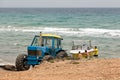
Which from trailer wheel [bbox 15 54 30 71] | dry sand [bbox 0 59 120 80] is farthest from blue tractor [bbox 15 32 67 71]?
dry sand [bbox 0 59 120 80]

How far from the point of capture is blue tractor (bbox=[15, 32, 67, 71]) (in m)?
18.1

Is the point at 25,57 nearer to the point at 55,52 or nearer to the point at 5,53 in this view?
the point at 55,52

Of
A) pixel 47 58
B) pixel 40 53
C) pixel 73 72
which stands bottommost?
pixel 73 72

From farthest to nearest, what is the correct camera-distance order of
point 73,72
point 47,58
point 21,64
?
point 21,64
point 47,58
point 73,72

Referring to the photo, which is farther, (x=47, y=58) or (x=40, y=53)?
(x=40, y=53)

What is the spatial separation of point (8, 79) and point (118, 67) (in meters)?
4.34

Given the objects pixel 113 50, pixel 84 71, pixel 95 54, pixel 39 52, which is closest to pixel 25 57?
pixel 39 52

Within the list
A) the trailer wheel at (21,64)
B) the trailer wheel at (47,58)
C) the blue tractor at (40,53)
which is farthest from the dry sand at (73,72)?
the trailer wheel at (21,64)

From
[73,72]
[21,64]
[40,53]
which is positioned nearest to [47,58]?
[40,53]

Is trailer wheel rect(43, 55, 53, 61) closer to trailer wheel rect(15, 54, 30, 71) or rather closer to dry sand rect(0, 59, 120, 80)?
dry sand rect(0, 59, 120, 80)

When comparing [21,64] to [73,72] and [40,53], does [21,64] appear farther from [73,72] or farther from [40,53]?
[73,72]

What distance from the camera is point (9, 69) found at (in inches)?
746

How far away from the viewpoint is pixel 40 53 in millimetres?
18094

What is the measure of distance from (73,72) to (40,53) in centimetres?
449
